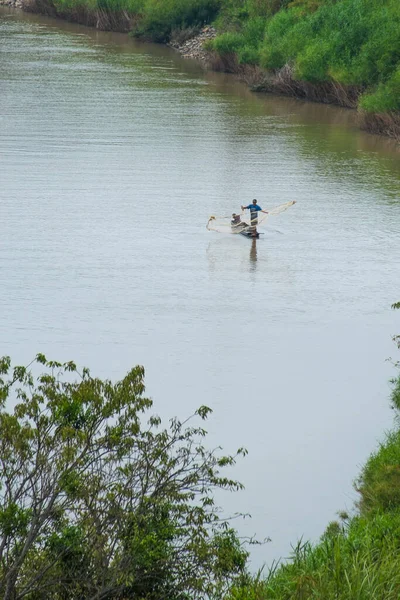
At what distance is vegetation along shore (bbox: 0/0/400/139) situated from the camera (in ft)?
192

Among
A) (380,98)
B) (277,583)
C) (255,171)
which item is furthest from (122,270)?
(380,98)

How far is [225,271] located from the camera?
33.0m

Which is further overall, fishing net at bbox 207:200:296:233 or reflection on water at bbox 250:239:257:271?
fishing net at bbox 207:200:296:233

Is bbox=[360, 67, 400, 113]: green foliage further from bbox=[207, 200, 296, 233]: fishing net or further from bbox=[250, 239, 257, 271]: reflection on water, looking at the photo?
bbox=[250, 239, 257, 271]: reflection on water

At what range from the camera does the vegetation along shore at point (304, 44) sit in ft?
192

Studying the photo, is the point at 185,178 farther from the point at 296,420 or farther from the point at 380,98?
the point at 296,420

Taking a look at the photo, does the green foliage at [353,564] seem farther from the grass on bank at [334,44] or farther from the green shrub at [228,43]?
the green shrub at [228,43]

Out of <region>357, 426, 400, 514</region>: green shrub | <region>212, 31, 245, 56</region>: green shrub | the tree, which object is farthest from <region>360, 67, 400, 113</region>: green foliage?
the tree

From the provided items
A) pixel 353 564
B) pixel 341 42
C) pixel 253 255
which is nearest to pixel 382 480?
pixel 353 564

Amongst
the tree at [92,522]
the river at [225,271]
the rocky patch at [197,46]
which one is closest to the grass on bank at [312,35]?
the rocky patch at [197,46]

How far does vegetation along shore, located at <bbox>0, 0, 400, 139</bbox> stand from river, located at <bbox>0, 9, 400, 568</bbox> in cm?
253

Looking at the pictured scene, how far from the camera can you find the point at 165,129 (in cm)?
5297

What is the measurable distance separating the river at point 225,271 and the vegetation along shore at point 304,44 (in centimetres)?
253

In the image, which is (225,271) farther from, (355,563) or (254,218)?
(355,563)
